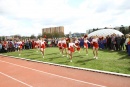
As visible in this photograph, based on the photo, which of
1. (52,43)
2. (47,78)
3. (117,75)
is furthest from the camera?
(52,43)

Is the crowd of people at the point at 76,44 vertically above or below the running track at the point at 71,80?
above

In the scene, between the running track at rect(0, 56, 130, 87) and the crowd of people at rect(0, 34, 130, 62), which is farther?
the crowd of people at rect(0, 34, 130, 62)

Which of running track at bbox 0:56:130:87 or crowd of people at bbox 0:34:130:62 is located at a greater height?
crowd of people at bbox 0:34:130:62

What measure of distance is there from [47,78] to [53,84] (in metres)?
1.40

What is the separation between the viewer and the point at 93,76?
1048 centimetres

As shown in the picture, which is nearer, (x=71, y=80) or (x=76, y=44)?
(x=71, y=80)

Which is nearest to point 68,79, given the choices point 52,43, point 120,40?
point 120,40

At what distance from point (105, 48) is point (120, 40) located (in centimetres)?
326

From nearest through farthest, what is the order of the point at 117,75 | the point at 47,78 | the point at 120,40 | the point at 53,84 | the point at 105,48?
the point at 53,84, the point at 117,75, the point at 47,78, the point at 120,40, the point at 105,48

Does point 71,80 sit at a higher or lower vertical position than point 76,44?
lower

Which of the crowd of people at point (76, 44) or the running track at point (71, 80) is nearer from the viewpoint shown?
the running track at point (71, 80)

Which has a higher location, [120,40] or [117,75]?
[120,40]

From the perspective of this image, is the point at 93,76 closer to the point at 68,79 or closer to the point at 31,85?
the point at 68,79

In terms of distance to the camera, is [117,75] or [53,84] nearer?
[53,84]
